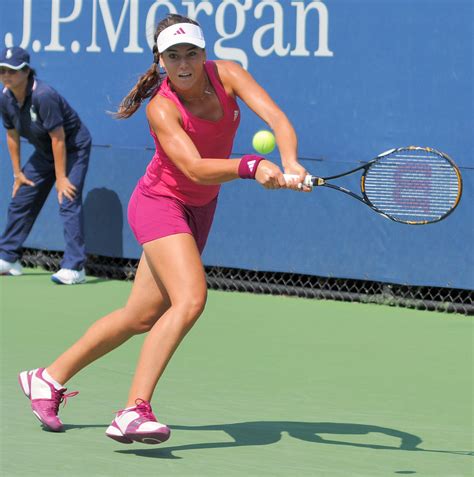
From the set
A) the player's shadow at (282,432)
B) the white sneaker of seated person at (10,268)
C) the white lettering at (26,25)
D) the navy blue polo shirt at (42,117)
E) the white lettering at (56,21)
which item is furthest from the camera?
the white lettering at (26,25)

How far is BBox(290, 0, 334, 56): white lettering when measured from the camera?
310 inches

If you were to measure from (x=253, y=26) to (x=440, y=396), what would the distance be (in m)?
3.52

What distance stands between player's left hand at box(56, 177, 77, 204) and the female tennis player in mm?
3870

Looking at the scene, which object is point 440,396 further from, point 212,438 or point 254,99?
point 254,99

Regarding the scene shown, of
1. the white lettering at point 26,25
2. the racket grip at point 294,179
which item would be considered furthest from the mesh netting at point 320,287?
the racket grip at point 294,179

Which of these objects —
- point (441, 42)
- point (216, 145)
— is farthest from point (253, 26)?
point (216, 145)

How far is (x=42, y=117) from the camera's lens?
8359mm

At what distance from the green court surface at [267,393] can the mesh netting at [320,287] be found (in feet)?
0.36

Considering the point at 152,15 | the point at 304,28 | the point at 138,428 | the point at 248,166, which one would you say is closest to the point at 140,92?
the point at 248,166

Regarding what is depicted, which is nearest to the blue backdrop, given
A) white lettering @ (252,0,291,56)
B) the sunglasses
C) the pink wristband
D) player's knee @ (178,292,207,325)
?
white lettering @ (252,0,291,56)

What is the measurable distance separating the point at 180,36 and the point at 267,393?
1756mm

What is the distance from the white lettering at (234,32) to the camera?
8.20 meters

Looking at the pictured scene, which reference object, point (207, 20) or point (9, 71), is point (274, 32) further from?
point (9, 71)

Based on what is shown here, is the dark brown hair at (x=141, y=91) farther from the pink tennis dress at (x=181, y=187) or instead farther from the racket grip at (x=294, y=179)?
the racket grip at (x=294, y=179)
